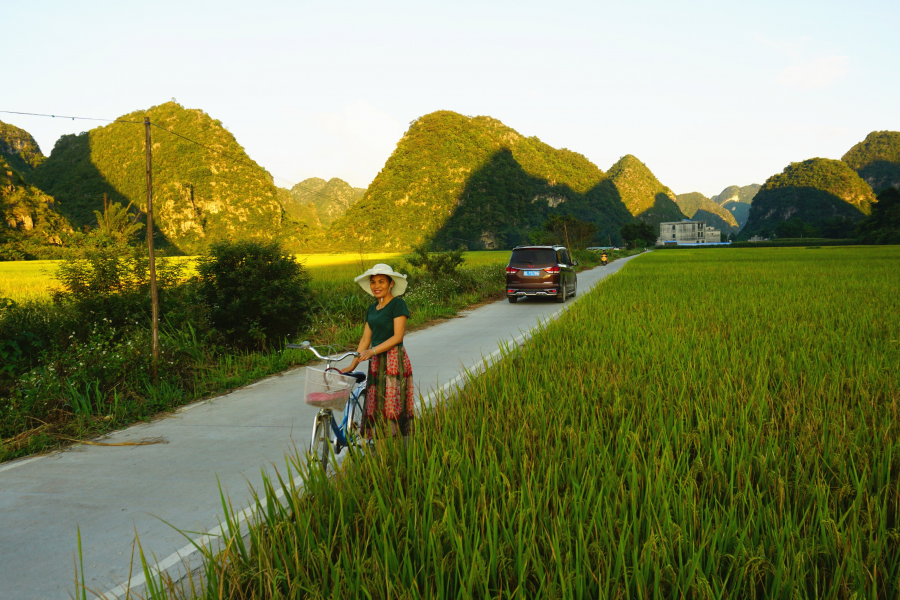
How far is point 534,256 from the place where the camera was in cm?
1759

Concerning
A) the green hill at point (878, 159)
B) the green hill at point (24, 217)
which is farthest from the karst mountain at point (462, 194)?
the green hill at point (878, 159)

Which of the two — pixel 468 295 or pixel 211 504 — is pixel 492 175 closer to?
pixel 468 295

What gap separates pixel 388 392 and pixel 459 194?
122560mm

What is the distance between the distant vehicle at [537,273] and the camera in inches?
675

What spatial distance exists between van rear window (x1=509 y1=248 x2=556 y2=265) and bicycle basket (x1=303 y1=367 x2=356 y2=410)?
47.5 feet

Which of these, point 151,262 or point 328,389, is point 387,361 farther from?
point 151,262

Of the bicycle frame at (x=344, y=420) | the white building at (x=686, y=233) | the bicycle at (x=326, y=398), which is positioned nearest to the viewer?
the bicycle at (x=326, y=398)

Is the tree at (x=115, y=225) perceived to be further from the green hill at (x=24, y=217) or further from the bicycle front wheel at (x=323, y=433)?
the green hill at (x=24, y=217)

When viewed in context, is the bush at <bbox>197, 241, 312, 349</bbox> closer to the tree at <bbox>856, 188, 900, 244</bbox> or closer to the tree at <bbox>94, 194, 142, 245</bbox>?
the tree at <bbox>94, 194, 142, 245</bbox>

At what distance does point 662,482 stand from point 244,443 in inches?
141

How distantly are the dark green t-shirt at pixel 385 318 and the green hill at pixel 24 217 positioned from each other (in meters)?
47.9

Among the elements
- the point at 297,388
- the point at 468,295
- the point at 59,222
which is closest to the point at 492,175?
the point at 59,222


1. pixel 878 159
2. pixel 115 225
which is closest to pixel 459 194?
pixel 115 225

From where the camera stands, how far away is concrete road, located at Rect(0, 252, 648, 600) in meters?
2.78
